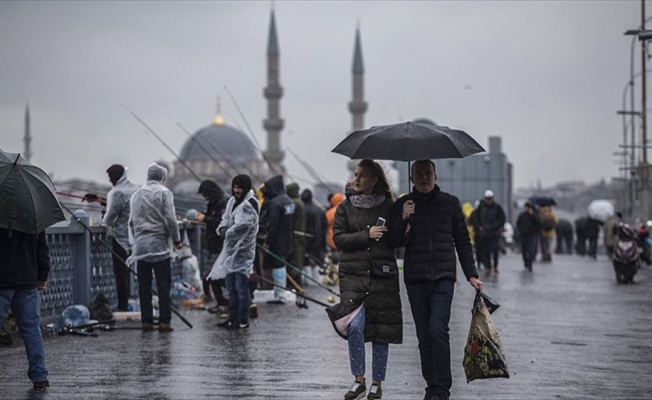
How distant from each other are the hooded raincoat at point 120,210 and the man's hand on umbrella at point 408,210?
5684 mm

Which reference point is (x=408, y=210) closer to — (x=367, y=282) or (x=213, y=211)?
(x=367, y=282)

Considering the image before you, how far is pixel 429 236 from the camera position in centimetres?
765

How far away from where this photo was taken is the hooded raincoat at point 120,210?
500 inches

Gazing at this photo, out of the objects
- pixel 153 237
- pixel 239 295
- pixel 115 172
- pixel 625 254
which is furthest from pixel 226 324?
pixel 625 254

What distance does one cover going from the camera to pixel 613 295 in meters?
18.2

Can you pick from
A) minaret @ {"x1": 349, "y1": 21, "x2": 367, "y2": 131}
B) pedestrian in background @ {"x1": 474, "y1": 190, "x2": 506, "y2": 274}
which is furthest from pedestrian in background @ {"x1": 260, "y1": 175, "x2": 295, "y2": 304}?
minaret @ {"x1": 349, "y1": 21, "x2": 367, "y2": 131}

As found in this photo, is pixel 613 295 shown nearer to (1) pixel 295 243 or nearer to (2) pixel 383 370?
(1) pixel 295 243

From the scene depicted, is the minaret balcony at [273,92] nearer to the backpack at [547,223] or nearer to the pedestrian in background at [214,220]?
the backpack at [547,223]

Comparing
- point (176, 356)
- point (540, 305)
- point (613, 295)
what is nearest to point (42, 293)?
point (176, 356)

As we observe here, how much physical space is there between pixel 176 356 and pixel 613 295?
9.75 metres

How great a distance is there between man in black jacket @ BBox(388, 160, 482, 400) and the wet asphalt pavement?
1.71ft

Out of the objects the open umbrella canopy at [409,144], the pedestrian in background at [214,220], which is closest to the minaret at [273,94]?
the pedestrian in background at [214,220]

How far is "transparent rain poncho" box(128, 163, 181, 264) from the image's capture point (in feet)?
38.3

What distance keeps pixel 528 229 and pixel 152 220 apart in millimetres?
14629
